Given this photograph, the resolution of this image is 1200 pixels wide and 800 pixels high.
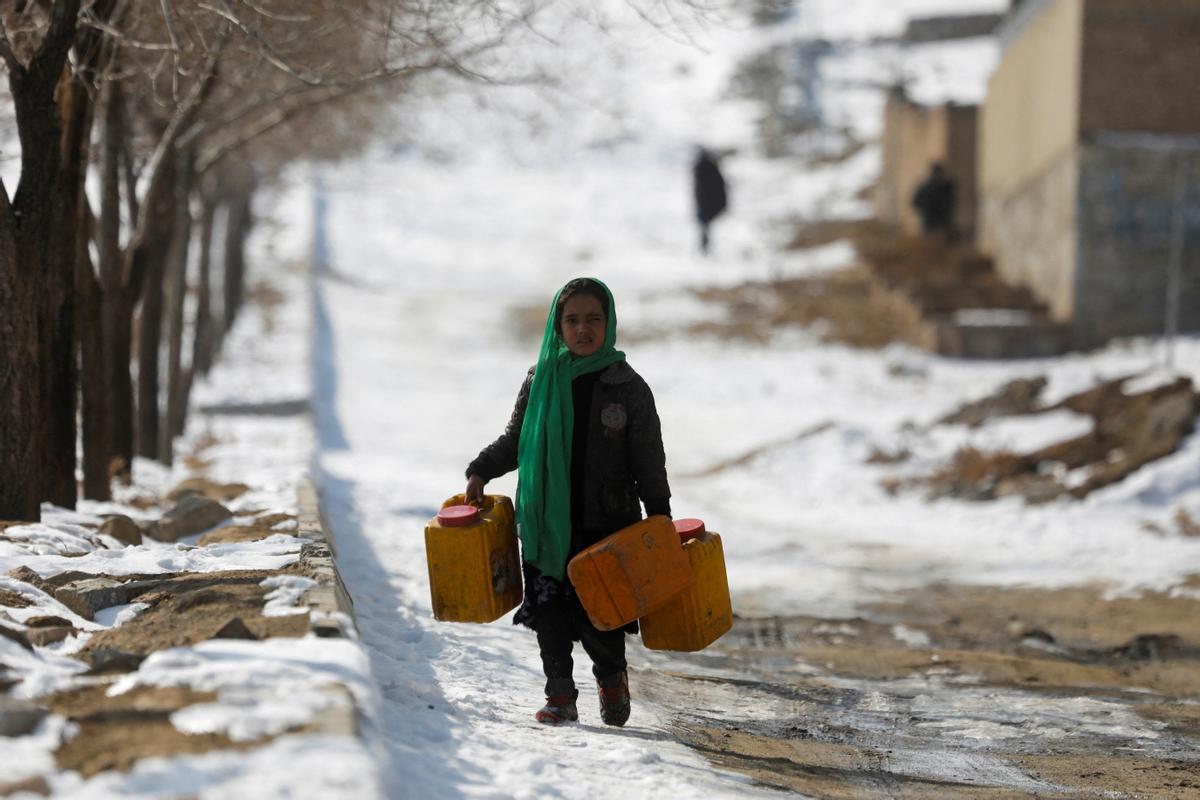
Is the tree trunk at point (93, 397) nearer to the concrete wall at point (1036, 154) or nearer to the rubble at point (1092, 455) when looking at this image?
the rubble at point (1092, 455)

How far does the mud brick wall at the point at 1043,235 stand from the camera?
17953 mm

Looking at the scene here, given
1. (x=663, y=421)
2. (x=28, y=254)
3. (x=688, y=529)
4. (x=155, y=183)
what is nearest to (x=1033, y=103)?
(x=663, y=421)

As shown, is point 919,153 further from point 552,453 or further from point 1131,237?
point 552,453

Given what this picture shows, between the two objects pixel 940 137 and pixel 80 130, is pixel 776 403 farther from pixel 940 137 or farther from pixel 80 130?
pixel 80 130

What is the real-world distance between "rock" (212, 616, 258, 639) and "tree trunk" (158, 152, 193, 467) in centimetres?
978

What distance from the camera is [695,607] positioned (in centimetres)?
488

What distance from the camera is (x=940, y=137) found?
26156 mm

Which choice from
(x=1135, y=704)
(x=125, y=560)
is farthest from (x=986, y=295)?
(x=125, y=560)

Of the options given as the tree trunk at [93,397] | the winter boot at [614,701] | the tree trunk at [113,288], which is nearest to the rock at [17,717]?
the winter boot at [614,701]

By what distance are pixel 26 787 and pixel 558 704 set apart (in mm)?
2072

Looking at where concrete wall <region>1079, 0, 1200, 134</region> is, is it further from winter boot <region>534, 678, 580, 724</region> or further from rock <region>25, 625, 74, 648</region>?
rock <region>25, 625, 74, 648</region>

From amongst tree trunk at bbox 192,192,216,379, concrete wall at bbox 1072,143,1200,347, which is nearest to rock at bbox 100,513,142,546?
tree trunk at bbox 192,192,216,379

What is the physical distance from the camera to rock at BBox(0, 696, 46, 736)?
3.54 metres

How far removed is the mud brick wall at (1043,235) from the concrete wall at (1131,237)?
7.1 inches
